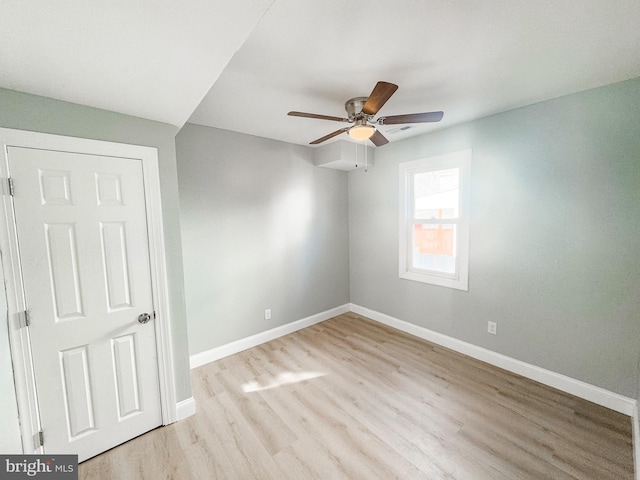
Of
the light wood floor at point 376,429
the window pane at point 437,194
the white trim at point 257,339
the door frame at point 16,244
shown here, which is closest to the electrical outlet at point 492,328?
the light wood floor at point 376,429

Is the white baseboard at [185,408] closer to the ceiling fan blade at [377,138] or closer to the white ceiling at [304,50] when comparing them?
the white ceiling at [304,50]

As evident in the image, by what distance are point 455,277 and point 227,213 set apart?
2727 mm

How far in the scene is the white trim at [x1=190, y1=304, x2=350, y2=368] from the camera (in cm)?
273

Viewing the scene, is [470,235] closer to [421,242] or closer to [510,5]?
A: [421,242]

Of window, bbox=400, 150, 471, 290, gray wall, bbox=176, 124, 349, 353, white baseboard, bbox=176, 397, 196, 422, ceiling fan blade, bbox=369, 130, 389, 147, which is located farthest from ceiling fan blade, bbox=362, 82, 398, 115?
white baseboard, bbox=176, 397, 196, 422

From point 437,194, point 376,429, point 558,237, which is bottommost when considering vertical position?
point 376,429

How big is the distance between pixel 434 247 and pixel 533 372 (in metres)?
1.51

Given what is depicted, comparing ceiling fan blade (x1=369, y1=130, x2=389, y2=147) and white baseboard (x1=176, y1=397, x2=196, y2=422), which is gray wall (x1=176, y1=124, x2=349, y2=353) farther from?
ceiling fan blade (x1=369, y1=130, x2=389, y2=147)

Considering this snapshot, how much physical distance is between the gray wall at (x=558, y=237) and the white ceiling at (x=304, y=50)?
325 millimetres

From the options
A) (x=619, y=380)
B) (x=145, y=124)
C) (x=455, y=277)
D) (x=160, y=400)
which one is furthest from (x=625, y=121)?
(x=160, y=400)

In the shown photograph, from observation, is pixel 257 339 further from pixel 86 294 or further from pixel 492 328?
pixel 492 328

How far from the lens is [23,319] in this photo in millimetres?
1407

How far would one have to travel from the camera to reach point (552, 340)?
7.47 ft

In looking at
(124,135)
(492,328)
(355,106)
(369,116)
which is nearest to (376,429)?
(492,328)
